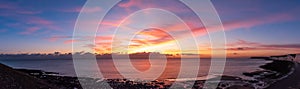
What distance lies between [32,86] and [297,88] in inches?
1217

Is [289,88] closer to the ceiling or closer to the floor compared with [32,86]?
closer to the floor

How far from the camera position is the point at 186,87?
3756 cm

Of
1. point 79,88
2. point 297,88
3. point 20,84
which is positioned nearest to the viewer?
point 20,84

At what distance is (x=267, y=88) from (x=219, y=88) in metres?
7.34

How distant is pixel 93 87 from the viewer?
35.8 meters

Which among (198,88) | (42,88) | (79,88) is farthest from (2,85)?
(198,88)

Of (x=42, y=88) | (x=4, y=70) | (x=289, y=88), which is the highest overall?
(x=4, y=70)

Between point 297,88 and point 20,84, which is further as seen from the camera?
point 297,88

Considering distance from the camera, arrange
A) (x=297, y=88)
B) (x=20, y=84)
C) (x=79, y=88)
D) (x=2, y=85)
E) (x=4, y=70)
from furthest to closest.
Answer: (x=297, y=88) → (x=79, y=88) → (x=4, y=70) → (x=20, y=84) → (x=2, y=85)

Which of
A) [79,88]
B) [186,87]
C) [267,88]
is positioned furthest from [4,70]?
[267,88]

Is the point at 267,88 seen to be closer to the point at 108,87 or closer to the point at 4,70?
the point at 108,87

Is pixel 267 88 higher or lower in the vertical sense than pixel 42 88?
lower

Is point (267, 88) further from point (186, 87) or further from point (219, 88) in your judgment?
point (186, 87)

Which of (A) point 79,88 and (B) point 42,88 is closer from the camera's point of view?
(B) point 42,88
